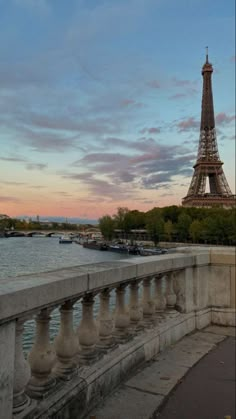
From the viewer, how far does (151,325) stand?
503cm

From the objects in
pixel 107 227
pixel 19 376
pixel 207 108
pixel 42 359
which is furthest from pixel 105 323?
pixel 107 227

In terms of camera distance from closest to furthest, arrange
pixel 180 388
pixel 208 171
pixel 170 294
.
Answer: pixel 180 388 → pixel 170 294 → pixel 208 171

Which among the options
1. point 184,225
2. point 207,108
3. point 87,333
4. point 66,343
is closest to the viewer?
point 66,343

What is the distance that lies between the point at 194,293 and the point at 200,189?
3765 inches

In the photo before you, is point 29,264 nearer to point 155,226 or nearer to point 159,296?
point 159,296

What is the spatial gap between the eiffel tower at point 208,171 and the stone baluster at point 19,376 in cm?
9762

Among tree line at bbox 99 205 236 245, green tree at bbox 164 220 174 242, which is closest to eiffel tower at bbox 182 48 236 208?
tree line at bbox 99 205 236 245

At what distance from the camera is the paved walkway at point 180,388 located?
3535 millimetres

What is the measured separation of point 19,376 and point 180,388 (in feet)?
7.07

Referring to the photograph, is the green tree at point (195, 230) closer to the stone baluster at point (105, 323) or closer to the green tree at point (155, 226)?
the green tree at point (155, 226)

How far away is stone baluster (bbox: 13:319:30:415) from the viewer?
2611mm

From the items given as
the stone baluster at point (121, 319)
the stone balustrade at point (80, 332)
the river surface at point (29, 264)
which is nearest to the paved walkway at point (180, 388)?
the stone balustrade at point (80, 332)

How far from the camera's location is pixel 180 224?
92062 mm

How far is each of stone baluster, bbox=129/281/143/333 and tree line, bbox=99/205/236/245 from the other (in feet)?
249
